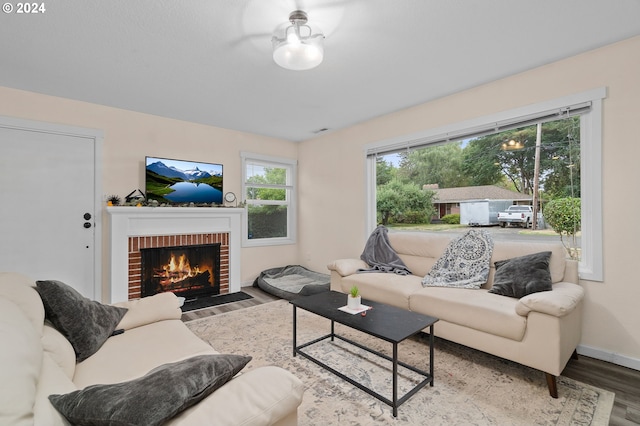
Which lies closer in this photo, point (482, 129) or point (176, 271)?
point (482, 129)

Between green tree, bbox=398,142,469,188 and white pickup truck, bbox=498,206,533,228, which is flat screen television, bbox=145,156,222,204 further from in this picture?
Result: white pickup truck, bbox=498,206,533,228

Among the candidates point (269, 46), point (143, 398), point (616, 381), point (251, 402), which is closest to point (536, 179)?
point (616, 381)

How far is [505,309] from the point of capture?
2176 millimetres

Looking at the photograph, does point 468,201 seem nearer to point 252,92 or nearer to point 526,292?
point 526,292

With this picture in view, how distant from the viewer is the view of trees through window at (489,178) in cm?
273

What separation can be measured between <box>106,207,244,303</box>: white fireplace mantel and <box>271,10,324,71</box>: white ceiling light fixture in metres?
2.69

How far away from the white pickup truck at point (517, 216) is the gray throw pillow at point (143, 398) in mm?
3238

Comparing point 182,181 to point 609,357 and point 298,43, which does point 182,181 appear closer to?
point 298,43

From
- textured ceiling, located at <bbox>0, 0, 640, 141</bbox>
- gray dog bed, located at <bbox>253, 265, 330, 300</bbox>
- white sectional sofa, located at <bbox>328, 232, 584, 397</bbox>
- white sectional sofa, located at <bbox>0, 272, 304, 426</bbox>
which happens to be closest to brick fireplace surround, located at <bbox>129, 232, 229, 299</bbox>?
gray dog bed, located at <bbox>253, 265, 330, 300</bbox>

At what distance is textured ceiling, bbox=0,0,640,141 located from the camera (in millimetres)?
1971

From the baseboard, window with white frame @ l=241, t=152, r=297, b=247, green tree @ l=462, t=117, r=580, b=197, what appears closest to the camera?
the baseboard

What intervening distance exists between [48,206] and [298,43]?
3354 millimetres

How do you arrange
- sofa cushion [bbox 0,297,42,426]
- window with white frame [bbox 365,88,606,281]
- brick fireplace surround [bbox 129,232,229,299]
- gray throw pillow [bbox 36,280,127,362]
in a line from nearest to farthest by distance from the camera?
sofa cushion [bbox 0,297,42,426]
gray throw pillow [bbox 36,280,127,362]
window with white frame [bbox 365,88,606,281]
brick fireplace surround [bbox 129,232,229,299]

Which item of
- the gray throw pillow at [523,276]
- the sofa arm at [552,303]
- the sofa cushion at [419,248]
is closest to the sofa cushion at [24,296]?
the sofa arm at [552,303]
